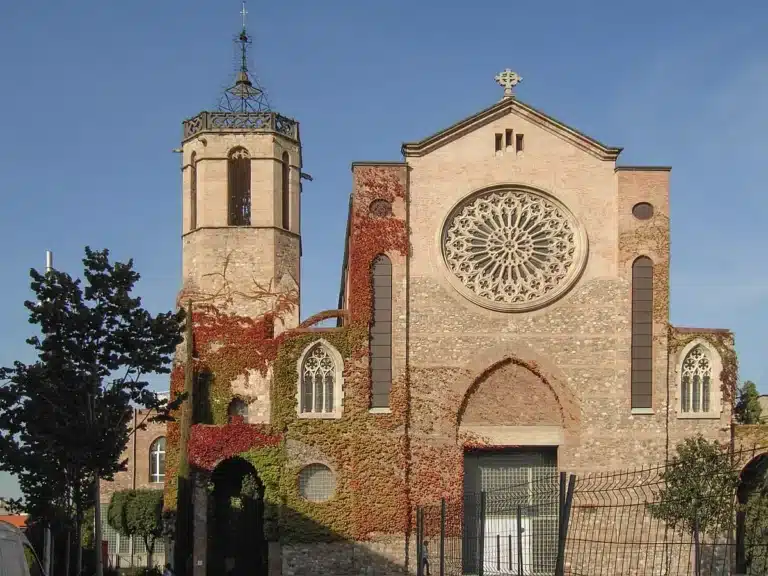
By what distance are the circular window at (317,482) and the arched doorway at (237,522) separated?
363 cm

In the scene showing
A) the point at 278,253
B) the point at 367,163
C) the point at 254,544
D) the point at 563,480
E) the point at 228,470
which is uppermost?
the point at 367,163

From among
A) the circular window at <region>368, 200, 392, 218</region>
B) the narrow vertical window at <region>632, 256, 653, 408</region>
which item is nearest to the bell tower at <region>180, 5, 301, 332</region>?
the circular window at <region>368, 200, 392, 218</region>

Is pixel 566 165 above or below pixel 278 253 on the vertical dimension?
above

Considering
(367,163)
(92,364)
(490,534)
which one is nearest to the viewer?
(92,364)

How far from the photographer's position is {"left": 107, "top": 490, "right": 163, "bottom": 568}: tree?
150 feet

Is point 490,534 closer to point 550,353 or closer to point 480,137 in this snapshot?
point 550,353

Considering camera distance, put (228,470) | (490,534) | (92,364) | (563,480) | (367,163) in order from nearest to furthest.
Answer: (563,480), (92,364), (490,534), (367,163), (228,470)

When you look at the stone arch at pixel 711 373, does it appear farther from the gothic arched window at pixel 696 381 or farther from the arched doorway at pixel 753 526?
the arched doorway at pixel 753 526

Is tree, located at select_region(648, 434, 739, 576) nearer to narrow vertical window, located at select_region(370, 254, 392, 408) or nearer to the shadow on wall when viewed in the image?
the shadow on wall

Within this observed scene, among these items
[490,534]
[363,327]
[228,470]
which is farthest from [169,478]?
[490,534]

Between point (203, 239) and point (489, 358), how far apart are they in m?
11.0

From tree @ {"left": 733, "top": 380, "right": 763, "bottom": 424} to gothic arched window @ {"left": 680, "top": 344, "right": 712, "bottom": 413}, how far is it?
8069 millimetres

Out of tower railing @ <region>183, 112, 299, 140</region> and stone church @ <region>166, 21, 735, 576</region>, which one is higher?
tower railing @ <region>183, 112, 299, 140</region>

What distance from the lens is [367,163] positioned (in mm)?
34562
